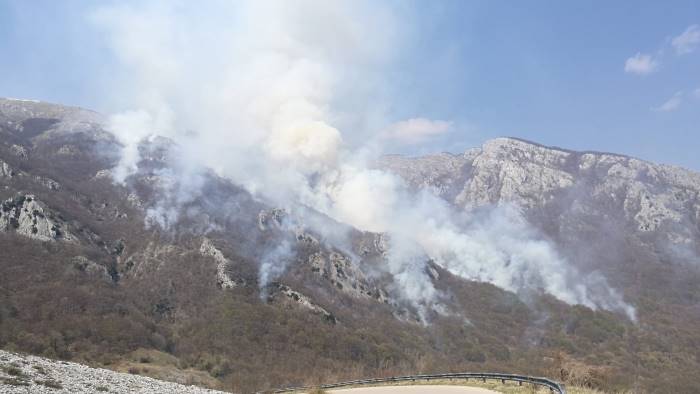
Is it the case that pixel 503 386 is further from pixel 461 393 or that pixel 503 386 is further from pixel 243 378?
pixel 243 378

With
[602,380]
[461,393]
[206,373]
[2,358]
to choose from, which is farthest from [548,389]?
[206,373]

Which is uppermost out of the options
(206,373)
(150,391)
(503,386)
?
(503,386)

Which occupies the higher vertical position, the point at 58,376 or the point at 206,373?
the point at 58,376

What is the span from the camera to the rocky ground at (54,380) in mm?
28895

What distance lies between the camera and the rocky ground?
2890 centimetres

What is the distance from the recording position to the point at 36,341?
519ft

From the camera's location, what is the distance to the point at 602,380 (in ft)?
150

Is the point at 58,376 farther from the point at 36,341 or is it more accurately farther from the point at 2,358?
the point at 36,341

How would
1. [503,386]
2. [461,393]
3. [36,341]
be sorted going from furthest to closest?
1. [36,341]
2. [503,386]
3. [461,393]

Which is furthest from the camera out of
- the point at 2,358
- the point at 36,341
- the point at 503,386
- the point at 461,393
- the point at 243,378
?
the point at 243,378

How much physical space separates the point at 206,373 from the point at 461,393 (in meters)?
176

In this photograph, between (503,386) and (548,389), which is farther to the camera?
(503,386)

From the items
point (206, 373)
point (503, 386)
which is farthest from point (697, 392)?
point (503, 386)

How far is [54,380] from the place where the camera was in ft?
104
